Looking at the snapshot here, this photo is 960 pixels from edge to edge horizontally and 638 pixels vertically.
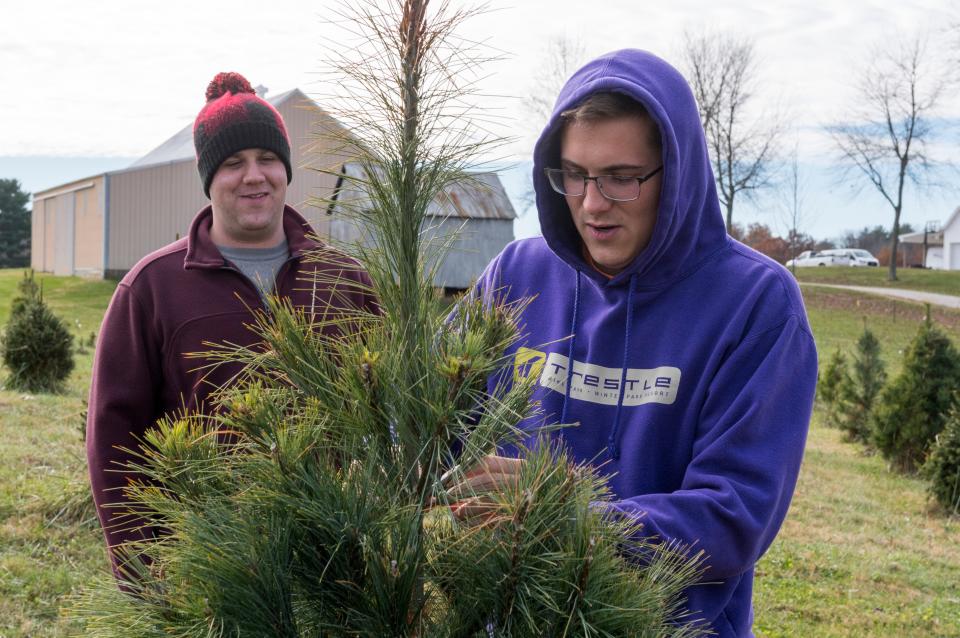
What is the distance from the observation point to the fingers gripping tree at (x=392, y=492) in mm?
1438

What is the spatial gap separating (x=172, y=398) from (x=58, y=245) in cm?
4352

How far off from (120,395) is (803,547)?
6495 millimetres

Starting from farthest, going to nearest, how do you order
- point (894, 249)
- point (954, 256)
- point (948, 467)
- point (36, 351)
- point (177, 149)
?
point (954, 256)
point (894, 249)
point (177, 149)
point (36, 351)
point (948, 467)

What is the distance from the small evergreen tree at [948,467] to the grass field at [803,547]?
19 cm

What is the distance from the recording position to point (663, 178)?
6.98 ft

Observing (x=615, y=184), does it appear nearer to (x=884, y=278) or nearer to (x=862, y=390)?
(x=862, y=390)

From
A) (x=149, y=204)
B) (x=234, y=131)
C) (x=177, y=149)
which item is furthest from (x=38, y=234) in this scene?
(x=234, y=131)

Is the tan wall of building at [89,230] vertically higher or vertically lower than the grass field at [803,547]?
higher

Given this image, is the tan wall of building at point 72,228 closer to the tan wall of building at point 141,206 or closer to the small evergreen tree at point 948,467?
the tan wall of building at point 141,206

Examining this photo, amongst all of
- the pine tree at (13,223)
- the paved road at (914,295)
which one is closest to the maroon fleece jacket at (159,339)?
the paved road at (914,295)

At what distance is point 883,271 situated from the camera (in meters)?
47.4

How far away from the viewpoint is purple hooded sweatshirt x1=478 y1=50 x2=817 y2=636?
1882 millimetres

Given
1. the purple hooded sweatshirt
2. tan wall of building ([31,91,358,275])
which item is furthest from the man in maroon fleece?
tan wall of building ([31,91,358,275])

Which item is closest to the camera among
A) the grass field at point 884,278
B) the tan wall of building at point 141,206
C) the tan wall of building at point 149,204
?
the tan wall of building at point 141,206
